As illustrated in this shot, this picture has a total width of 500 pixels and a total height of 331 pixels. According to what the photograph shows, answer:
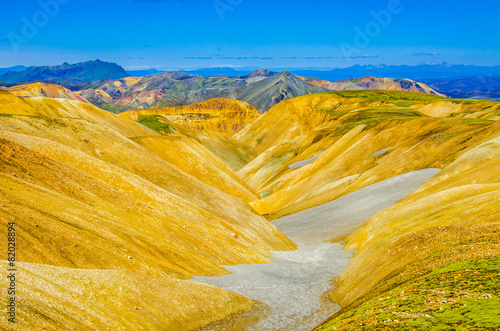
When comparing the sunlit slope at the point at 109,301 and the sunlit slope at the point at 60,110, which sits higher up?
the sunlit slope at the point at 60,110

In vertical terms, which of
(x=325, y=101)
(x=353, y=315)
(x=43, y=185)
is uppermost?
(x=325, y=101)

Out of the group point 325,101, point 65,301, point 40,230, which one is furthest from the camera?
point 325,101

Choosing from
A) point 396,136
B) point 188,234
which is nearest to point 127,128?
point 396,136

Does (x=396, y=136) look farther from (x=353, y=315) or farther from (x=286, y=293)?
(x=353, y=315)

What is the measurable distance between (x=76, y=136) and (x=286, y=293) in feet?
113

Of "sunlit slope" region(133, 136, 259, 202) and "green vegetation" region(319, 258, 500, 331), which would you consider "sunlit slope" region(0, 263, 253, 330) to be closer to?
"green vegetation" region(319, 258, 500, 331)

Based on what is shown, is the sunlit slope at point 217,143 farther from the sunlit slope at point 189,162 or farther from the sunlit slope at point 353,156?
the sunlit slope at point 189,162

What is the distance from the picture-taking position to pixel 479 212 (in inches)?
1297

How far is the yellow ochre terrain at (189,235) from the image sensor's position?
1798cm

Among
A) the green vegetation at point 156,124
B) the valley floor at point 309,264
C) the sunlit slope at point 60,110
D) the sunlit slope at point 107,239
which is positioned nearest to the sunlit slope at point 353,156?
the valley floor at point 309,264

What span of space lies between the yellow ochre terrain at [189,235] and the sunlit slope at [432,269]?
0.36 feet

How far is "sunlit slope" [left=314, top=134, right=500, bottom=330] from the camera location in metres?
15.3

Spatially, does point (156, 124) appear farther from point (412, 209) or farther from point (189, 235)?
point (189, 235)

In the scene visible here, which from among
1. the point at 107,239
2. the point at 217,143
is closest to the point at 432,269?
the point at 107,239
